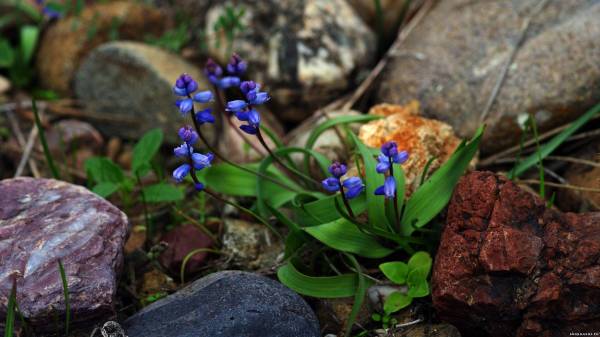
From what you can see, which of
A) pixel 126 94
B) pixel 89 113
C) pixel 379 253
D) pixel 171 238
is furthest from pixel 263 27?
pixel 379 253

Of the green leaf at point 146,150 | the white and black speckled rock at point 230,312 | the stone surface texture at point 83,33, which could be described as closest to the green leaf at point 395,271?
the white and black speckled rock at point 230,312

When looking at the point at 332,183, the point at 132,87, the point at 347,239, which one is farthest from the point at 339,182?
the point at 132,87

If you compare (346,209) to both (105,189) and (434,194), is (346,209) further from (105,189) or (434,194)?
(105,189)

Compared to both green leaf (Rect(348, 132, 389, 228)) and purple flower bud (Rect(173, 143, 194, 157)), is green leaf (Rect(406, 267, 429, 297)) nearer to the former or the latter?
green leaf (Rect(348, 132, 389, 228))

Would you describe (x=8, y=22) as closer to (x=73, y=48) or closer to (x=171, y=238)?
(x=73, y=48)

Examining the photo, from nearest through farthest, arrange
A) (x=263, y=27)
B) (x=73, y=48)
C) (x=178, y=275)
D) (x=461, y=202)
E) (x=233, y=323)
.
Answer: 1. (x=233, y=323)
2. (x=461, y=202)
3. (x=178, y=275)
4. (x=263, y=27)
5. (x=73, y=48)

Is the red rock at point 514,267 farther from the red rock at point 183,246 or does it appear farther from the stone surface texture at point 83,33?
the stone surface texture at point 83,33
